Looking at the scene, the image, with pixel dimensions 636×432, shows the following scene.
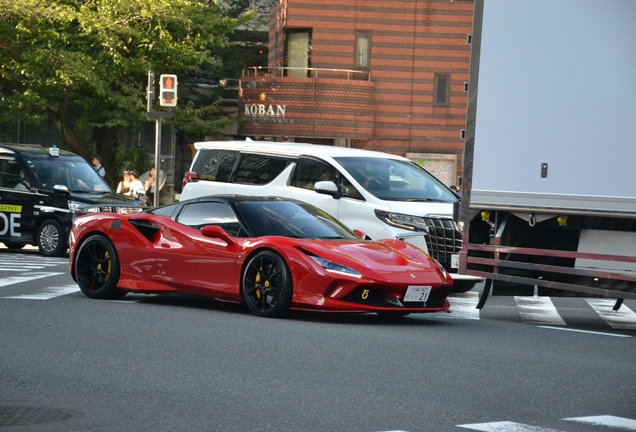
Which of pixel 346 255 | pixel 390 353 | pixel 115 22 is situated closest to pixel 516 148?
pixel 346 255

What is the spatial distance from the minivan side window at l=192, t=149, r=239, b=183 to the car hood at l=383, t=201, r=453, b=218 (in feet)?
9.66

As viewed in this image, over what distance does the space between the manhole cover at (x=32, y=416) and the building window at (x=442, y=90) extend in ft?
108

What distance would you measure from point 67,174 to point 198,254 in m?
11.1

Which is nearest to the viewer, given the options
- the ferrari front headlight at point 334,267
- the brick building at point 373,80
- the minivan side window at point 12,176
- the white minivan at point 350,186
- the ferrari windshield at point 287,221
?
the ferrari front headlight at point 334,267

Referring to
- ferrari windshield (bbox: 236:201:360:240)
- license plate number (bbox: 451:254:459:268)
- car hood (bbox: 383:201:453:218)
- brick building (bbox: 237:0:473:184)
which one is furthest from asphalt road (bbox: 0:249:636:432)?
brick building (bbox: 237:0:473:184)

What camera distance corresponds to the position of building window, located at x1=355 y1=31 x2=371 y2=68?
Answer: 126 feet

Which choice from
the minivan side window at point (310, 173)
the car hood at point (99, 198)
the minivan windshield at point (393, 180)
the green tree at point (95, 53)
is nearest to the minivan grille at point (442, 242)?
the minivan windshield at point (393, 180)

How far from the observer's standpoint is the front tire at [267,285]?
10766 mm

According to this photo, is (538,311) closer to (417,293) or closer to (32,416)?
(417,293)

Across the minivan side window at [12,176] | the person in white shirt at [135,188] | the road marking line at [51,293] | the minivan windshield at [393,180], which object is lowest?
the road marking line at [51,293]

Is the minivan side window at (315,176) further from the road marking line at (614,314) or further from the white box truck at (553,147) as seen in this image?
the white box truck at (553,147)

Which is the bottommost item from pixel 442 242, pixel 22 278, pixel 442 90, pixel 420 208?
pixel 22 278

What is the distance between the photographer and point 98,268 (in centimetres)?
1277

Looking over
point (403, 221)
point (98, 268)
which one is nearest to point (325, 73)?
point (403, 221)
